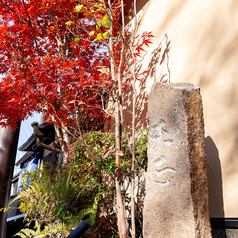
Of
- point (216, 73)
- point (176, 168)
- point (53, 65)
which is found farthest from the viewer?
point (53, 65)

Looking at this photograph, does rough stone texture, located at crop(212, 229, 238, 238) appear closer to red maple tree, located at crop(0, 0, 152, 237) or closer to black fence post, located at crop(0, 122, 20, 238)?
red maple tree, located at crop(0, 0, 152, 237)

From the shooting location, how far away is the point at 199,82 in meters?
4.03

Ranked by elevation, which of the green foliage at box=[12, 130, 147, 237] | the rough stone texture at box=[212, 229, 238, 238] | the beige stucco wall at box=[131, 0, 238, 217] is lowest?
the rough stone texture at box=[212, 229, 238, 238]

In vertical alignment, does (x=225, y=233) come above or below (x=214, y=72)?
below

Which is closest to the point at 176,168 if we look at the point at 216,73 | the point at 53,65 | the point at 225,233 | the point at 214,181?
the point at 214,181

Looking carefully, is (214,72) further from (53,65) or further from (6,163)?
(6,163)

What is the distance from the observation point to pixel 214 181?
3.47m

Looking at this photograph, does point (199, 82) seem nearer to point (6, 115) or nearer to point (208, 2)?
point (208, 2)

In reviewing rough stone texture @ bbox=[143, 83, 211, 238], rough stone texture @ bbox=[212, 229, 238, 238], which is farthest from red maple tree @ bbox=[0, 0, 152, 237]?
rough stone texture @ bbox=[212, 229, 238, 238]

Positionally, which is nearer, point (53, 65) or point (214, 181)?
point (214, 181)

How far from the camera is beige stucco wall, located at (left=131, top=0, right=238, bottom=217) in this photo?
10.8 ft

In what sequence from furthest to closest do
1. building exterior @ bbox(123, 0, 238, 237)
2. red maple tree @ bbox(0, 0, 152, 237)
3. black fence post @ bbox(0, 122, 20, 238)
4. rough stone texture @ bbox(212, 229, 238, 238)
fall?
black fence post @ bbox(0, 122, 20, 238) → red maple tree @ bbox(0, 0, 152, 237) → building exterior @ bbox(123, 0, 238, 237) → rough stone texture @ bbox(212, 229, 238, 238)

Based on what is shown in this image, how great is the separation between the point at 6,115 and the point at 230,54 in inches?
197

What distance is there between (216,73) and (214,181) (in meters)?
1.59
